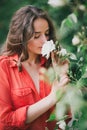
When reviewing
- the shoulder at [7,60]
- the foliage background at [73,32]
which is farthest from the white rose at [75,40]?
the shoulder at [7,60]

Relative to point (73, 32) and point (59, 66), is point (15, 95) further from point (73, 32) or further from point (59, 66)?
point (73, 32)

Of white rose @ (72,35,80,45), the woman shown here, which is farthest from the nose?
white rose @ (72,35,80,45)

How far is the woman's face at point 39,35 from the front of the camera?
1953mm

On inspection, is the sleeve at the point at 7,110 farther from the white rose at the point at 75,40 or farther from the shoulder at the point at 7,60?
the white rose at the point at 75,40

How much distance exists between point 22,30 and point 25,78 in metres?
0.19

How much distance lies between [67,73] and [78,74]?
0.04 m

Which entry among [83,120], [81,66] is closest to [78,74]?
[81,66]

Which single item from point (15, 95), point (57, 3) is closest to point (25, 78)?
point (15, 95)

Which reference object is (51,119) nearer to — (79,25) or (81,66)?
(81,66)

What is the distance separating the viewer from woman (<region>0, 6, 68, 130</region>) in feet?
6.36

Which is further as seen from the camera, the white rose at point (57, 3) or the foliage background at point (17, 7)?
the foliage background at point (17, 7)

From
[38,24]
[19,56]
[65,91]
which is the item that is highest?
[38,24]

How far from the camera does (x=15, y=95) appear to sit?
6.38 ft

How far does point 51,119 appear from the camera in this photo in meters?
1.93
